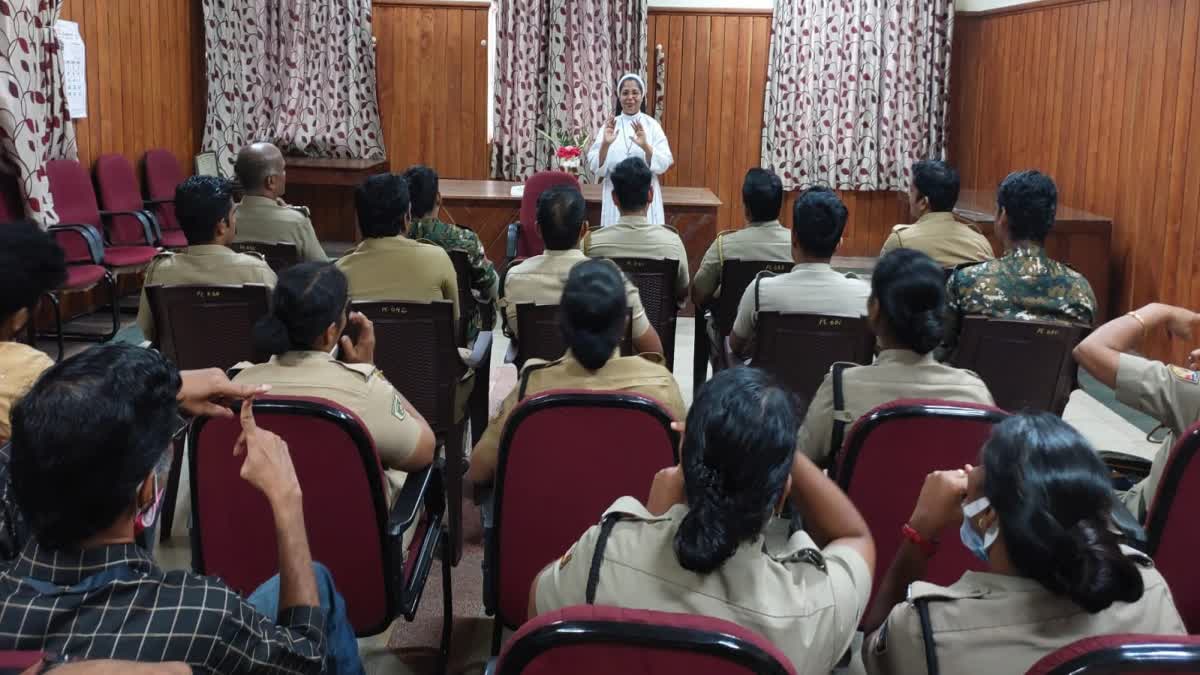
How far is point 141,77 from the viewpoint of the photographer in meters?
7.45

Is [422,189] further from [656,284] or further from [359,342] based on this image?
[359,342]

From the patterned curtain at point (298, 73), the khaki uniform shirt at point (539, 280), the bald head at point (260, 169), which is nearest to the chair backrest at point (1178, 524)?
the khaki uniform shirt at point (539, 280)

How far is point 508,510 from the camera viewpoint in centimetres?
225

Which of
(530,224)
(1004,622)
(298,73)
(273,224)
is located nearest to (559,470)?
(1004,622)

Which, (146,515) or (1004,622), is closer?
(1004,622)

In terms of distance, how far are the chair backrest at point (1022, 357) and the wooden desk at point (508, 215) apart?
3799 mm

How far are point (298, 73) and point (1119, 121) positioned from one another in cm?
594

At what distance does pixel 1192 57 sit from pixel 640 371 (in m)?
4.10

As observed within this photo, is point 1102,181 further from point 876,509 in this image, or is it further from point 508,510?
point 508,510

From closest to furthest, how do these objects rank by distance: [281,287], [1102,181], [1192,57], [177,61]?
[281,287] → [1192,57] → [1102,181] → [177,61]

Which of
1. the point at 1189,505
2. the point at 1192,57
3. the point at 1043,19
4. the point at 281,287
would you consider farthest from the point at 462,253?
the point at 1043,19

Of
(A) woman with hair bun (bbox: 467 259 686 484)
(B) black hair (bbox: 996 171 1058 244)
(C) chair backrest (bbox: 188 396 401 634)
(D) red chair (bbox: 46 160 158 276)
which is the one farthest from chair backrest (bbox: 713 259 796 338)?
(D) red chair (bbox: 46 160 158 276)

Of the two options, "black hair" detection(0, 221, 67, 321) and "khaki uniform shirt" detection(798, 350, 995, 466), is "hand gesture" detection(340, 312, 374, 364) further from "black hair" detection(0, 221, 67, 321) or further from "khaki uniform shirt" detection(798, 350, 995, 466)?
"khaki uniform shirt" detection(798, 350, 995, 466)

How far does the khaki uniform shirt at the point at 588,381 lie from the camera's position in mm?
2410
